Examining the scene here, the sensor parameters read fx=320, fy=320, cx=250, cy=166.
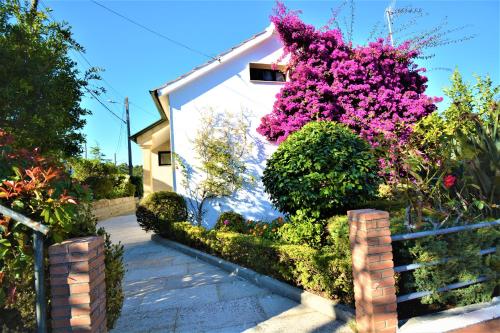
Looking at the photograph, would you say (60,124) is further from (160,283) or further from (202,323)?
(202,323)

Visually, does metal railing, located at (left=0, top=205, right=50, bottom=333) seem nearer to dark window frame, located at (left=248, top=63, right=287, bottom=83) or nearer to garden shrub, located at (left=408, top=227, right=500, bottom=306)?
garden shrub, located at (left=408, top=227, right=500, bottom=306)

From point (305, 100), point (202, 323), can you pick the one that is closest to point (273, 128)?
point (305, 100)

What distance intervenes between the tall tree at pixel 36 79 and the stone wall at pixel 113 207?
679 cm

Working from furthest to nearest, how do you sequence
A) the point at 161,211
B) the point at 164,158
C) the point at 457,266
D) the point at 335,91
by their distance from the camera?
the point at 164,158 < the point at 335,91 < the point at 161,211 < the point at 457,266

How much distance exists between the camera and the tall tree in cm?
556

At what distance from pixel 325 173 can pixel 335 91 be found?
16.3ft

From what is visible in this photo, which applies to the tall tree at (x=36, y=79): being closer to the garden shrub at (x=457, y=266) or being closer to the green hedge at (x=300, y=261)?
the green hedge at (x=300, y=261)

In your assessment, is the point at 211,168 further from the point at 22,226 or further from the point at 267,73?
the point at 22,226

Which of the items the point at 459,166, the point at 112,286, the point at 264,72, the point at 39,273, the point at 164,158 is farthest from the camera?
the point at 164,158

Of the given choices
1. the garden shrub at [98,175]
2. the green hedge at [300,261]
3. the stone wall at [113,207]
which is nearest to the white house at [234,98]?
the green hedge at [300,261]

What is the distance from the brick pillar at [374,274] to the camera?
3.01 meters

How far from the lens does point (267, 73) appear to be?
35.0ft

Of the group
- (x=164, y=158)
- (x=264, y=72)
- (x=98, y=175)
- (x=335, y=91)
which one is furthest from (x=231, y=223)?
(x=98, y=175)

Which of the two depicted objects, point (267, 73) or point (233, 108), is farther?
point (267, 73)
